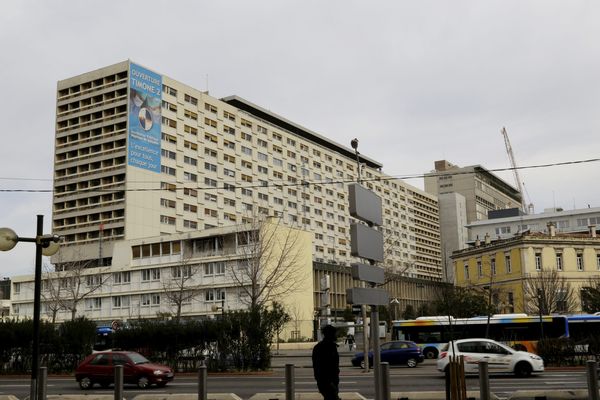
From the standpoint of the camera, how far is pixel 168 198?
82.7m

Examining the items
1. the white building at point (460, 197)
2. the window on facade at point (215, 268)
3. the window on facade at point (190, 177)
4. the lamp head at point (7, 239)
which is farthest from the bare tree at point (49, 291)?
the white building at point (460, 197)

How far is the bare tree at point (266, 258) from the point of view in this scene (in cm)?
5428

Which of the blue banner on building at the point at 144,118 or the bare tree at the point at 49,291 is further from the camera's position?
the blue banner on building at the point at 144,118

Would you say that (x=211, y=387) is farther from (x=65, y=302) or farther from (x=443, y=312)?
(x=65, y=302)

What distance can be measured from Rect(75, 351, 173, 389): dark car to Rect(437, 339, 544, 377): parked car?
33.6 ft

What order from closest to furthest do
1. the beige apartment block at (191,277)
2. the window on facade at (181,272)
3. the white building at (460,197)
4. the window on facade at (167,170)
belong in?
the beige apartment block at (191,277)
the window on facade at (181,272)
the window on facade at (167,170)
the white building at (460,197)

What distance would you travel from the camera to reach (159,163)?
82625 mm

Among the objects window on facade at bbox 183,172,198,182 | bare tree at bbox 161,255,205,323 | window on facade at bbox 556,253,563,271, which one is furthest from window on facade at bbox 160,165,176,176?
window on facade at bbox 556,253,563,271

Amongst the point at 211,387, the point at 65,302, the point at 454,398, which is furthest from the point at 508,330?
the point at 65,302

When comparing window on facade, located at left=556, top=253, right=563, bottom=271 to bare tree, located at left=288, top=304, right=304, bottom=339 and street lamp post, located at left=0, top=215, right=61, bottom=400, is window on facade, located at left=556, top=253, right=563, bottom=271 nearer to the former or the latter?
bare tree, located at left=288, top=304, right=304, bottom=339

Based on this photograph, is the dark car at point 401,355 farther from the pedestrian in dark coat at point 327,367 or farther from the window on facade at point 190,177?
the window on facade at point 190,177

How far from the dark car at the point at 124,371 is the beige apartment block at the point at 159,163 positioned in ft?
156

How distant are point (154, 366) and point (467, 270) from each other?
Result: 59020 millimetres

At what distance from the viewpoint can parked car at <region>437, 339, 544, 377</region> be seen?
2442 cm
